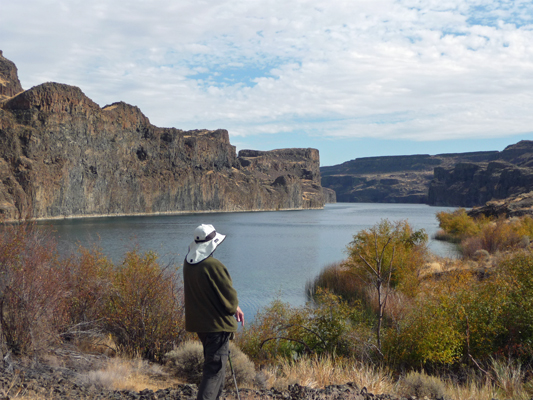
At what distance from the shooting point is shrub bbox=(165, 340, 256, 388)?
23.6 ft

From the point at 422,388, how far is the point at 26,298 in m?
6.60

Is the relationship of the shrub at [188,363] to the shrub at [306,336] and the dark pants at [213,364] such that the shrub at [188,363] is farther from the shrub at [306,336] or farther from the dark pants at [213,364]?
the dark pants at [213,364]

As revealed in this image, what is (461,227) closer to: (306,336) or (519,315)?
(519,315)

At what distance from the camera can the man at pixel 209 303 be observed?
496cm

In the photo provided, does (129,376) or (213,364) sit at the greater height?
(213,364)

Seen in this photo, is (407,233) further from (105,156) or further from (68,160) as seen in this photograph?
(105,156)

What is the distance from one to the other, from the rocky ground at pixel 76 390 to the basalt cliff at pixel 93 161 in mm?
71161

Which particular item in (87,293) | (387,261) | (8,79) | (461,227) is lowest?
(461,227)

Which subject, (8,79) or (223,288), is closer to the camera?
(223,288)

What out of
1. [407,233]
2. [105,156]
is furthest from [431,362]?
[105,156]

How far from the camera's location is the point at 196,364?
7.69 m

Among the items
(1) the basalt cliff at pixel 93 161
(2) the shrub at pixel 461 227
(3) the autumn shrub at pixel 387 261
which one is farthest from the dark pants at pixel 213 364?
(1) the basalt cliff at pixel 93 161

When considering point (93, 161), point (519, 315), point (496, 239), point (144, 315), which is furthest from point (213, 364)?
point (93, 161)

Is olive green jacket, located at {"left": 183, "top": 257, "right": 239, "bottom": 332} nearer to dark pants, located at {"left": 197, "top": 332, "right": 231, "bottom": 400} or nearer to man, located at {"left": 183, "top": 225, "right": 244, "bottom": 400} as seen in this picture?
man, located at {"left": 183, "top": 225, "right": 244, "bottom": 400}
